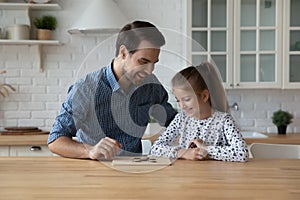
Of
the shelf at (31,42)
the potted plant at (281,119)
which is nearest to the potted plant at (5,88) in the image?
the shelf at (31,42)

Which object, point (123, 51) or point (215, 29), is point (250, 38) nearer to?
point (215, 29)

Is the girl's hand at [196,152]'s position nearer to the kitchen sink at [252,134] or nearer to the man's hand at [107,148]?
the man's hand at [107,148]

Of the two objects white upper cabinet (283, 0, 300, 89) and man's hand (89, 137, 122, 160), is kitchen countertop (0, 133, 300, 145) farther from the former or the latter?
man's hand (89, 137, 122, 160)

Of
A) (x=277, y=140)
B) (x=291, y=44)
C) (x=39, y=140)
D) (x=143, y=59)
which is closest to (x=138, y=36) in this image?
(x=143, y=59)

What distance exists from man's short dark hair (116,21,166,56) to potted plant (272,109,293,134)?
2348mm

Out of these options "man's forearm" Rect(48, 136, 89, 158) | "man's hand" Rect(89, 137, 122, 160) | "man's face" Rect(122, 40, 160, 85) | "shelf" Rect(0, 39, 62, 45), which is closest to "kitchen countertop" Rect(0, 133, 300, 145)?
"shelf" Rect(0, 39, 62, 45)

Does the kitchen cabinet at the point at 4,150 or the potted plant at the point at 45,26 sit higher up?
the potted plant at the point at 45,26

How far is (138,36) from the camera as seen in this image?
72.2 inches

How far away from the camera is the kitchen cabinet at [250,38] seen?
12.9 ft

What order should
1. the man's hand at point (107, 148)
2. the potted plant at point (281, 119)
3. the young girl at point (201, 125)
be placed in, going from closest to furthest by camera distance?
1. the man's hand at point (107, 148)
2. the young girl at point (201, 125)
3. the potted plant at point (281, 119)

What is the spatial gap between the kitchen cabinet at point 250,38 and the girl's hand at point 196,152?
1919 mm

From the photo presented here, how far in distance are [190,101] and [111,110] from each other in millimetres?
377

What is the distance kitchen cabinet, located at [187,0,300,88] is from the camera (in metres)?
3.93

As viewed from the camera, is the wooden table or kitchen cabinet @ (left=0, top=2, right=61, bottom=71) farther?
kitchen cabinet @ (left=0, top=2, right=61, bottom=71)
